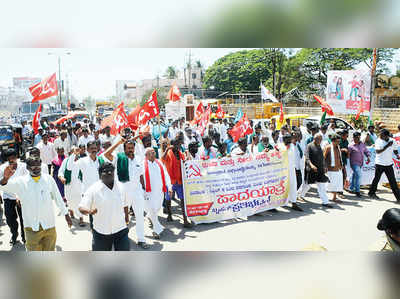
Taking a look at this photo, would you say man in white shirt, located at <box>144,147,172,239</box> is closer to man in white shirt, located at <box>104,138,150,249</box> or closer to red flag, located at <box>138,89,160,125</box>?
man in white shirt, located at <box>104,138,150,249</box>

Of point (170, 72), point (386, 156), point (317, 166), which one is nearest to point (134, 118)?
point (317, 166)

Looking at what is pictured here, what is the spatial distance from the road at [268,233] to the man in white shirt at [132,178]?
0.35 meters

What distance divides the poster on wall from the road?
6167 millimetres

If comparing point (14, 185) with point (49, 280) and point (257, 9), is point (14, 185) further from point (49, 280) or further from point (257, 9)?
point (257, 9)

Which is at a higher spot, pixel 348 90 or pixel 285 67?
pixel 285 67

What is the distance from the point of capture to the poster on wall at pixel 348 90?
39.0 feet

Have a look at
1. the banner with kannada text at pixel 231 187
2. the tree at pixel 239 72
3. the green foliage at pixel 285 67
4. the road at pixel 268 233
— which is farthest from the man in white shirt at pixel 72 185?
the tree at pixel 239 72

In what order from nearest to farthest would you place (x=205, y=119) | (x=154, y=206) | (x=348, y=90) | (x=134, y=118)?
(x=154, y=206), (x=134, y=118), (x=205, y=119), (x=348, y=90)

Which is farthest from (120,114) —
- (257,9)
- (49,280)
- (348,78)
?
(348,78)

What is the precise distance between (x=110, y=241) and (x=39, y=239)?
892 millimetres

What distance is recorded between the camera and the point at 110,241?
11.9 ft

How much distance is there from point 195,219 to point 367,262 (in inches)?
→ 159

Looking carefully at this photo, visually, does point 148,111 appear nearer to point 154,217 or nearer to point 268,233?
point 154,217

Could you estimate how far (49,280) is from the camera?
264 centimetres
